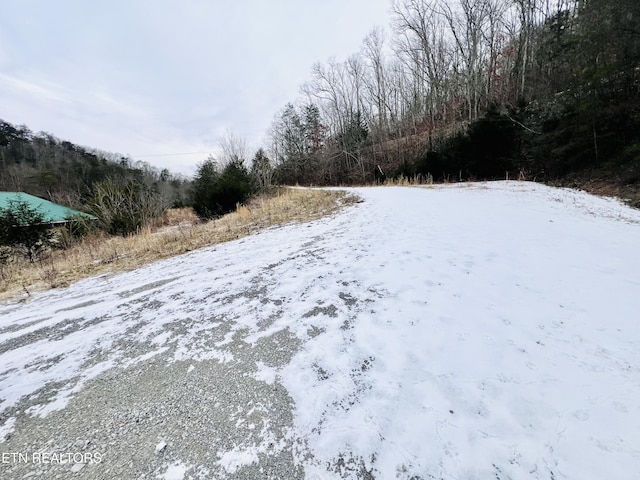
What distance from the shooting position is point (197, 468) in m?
1.27

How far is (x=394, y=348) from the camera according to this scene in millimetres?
1998

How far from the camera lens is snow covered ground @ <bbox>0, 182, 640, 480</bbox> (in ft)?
4.21

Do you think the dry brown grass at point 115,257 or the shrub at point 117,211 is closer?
the dry brown grass at point 115,257

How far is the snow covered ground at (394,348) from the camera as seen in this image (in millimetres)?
1284

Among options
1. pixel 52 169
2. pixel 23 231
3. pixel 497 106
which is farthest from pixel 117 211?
pixel 52 169

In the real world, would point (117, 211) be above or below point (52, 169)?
below

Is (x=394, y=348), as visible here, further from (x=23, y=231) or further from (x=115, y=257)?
(x=23, y=231)

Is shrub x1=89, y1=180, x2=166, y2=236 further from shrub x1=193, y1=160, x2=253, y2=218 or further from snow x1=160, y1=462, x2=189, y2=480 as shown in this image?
snow x1=160, y1=462, x2=189, y2=480

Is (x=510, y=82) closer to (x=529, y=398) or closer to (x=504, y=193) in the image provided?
(x=504, y=193)

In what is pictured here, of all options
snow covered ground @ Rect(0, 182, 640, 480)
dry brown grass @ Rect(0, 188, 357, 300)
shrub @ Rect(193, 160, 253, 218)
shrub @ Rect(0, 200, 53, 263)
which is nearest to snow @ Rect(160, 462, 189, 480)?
snow covered ground @ Rect(0, 182, 640, 480)

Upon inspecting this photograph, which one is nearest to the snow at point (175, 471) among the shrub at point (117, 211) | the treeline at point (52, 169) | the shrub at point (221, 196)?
the shrub at point (117, 211)

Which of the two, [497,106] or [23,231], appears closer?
[23,231]

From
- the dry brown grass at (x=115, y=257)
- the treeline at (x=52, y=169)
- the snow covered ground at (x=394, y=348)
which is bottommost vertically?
the snow covered ground at (x=394, y=348)

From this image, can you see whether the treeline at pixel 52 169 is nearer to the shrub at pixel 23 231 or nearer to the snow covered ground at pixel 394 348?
the shrub at pixel 23 231
